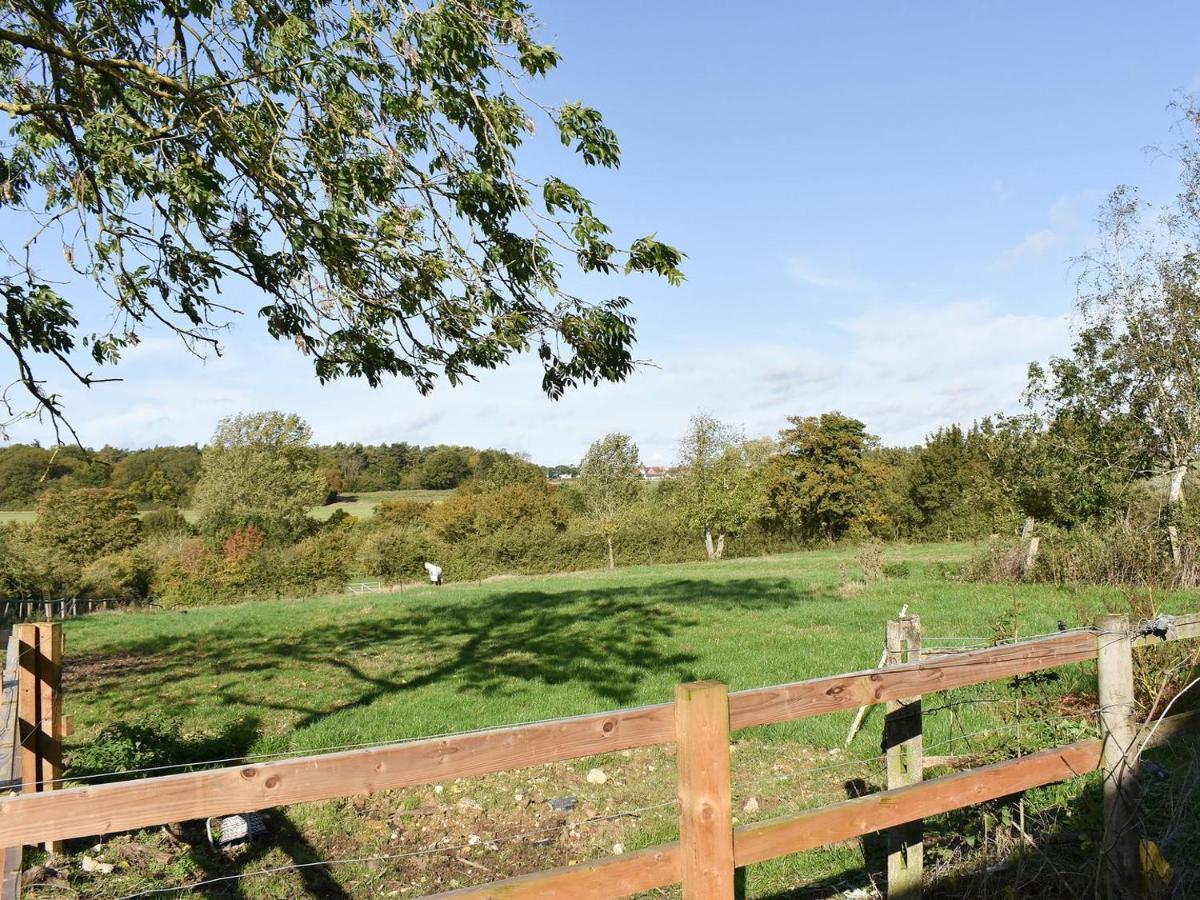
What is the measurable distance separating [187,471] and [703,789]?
71695 mm

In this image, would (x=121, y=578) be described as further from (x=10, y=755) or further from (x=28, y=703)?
(x=10, y=755)

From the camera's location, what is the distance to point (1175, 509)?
16281 millimetres

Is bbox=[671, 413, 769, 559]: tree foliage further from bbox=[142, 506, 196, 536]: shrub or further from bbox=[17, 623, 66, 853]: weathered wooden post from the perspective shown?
bbox=[17, 623, 66, 853]: weathered wooden post

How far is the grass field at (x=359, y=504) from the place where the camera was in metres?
56.6

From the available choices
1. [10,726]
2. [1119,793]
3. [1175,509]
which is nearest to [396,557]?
[1175,509]

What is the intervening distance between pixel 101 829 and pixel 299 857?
4.13 metres

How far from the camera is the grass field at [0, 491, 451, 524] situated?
56581 millimetres

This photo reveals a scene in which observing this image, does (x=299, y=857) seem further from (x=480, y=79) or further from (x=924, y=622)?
(x=924, y=622)

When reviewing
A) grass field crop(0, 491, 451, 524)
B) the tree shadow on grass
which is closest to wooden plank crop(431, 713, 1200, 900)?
the tree shadow on grass

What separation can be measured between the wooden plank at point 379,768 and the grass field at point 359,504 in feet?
183

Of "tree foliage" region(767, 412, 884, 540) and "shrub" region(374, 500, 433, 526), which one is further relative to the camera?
"shrub" region(374, 500, 433, 526)

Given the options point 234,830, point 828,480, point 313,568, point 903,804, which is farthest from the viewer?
point 828,480

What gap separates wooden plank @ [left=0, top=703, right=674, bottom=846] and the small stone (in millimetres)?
4007

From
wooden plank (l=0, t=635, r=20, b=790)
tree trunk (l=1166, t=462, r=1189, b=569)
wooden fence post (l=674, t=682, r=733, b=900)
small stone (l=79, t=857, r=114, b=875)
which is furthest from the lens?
tree trunk (l=1166, t=462, r=1189, b=569)
